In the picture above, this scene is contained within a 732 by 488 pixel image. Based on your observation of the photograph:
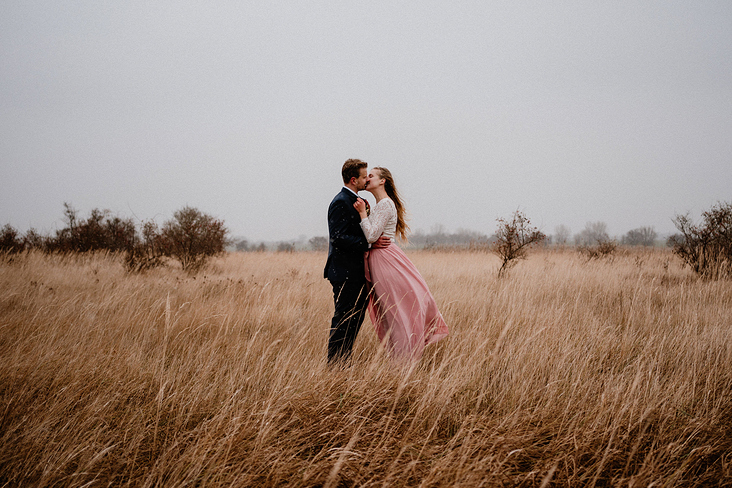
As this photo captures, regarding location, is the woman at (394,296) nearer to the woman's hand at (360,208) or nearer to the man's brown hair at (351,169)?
the woman's hand at (360,208)

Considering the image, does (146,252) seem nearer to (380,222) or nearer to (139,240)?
(139,240)

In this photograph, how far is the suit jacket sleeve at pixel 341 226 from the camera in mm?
2783

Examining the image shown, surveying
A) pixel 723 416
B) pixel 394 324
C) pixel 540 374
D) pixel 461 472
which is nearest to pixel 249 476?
pixel 461 472

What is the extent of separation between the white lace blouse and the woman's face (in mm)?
166

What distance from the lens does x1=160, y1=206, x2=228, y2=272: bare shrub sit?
28.3 ft

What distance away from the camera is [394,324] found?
9.46 ft

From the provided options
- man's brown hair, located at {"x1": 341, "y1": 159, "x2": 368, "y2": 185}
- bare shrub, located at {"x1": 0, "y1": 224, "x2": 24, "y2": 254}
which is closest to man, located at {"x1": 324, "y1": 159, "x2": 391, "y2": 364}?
man's brown hair, located at {"x1": 341, "y1": 159, "x2": 368, "y2": 185}

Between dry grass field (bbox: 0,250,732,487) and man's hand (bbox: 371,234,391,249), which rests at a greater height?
man's hand (bbox: 371,234,391,249)

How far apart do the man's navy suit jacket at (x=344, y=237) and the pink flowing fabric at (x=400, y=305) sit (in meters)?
0.20

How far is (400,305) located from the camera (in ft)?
9.47

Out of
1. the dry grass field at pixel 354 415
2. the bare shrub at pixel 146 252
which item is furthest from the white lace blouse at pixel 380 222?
the bare shrub at pixel 146 252

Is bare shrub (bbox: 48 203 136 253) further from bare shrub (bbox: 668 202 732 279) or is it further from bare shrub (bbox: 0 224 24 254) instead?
bare shrub (bbox: 668 202 732 279)

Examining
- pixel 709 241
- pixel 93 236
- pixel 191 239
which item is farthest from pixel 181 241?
pixel 709 241

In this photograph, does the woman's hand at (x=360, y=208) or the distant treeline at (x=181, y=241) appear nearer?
the woman's hand at (x=360, y=208)
